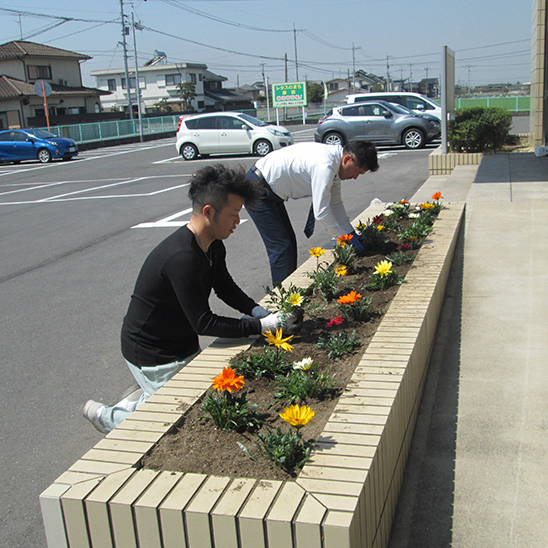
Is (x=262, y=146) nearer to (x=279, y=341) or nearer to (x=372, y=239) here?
(x=372, y=239)

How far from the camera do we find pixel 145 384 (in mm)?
3197

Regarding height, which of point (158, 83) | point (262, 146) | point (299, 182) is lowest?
point (299, 182)

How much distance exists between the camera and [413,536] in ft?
8.11

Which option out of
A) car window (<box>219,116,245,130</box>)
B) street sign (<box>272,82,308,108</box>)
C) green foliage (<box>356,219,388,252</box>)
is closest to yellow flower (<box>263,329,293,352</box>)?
green foliage (<box>356,219,388,252</box>)

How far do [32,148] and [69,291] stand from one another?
2085 cm

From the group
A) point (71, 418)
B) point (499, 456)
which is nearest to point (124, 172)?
point (71, 418)

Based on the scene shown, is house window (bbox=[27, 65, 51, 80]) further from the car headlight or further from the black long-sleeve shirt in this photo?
the black long-sleeve shirt

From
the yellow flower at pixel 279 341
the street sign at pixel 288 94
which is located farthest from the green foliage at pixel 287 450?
the street sign at pixel 288 94

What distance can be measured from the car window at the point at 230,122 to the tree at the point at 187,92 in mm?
61311

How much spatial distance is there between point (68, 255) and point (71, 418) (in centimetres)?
488

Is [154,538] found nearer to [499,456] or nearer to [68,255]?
[499,456]

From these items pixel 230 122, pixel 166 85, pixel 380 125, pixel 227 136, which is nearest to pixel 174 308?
pixel 380 125

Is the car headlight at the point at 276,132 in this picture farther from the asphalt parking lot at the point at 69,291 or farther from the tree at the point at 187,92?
the tree at the point at 187,92

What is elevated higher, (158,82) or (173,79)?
(173,79)
